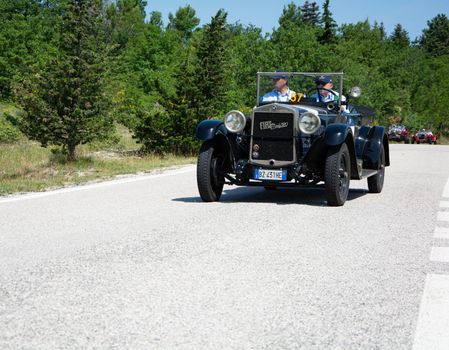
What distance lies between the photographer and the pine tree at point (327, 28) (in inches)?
3349

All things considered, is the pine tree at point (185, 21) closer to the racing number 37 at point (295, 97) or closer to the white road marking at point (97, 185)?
the white road marking at point (97, 185)

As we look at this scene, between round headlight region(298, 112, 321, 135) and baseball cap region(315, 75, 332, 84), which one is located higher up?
baseball cap region(315, 75, 332, 84)

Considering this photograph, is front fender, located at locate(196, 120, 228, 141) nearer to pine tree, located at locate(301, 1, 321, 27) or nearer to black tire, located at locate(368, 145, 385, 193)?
black tire, located at locate(368, 145, 385, 193)

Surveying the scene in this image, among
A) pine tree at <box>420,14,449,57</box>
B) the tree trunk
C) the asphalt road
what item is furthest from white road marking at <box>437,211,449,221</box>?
pine tree at <box>420,14,449,57</box>

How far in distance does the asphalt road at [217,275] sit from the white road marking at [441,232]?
0.08ft

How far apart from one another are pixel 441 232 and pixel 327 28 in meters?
80.9

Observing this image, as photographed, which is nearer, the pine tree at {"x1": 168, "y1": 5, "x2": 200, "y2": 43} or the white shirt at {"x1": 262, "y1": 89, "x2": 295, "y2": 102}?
the white shirt at {"x1": 262, "y1": 89, "x2": 295, "y2": 102}

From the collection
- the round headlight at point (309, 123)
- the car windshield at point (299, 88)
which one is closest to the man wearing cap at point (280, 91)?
the car windshield at point (299, 88)

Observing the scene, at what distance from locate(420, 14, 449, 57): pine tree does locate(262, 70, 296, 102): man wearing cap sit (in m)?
163

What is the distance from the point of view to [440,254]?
21.5 feet

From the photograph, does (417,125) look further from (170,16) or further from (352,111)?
(352,111)

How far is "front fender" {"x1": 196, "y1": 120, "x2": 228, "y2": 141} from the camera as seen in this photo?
10.5 meters

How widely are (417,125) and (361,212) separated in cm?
8331

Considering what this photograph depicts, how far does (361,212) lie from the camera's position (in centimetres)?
959
